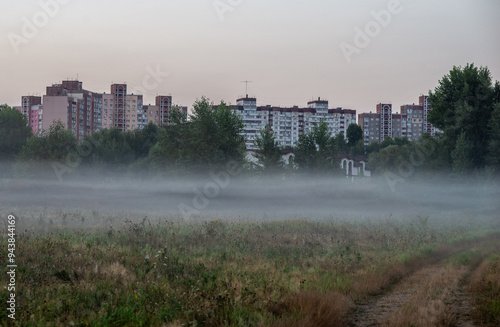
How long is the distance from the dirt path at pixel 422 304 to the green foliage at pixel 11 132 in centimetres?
8174

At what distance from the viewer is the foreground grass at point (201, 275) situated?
9.84 m

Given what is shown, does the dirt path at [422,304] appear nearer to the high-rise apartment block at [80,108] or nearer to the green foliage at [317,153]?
the green foliage at [317,153]

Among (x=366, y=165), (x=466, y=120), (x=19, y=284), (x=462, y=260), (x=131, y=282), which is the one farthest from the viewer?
(x=366, y=165)

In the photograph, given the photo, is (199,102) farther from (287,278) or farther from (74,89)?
(74,89)

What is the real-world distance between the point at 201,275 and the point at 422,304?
564 cm

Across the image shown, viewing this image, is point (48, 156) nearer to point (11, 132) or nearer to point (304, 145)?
point (11, 132)

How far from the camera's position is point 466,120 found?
59719mm

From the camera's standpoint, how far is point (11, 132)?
87562 mm

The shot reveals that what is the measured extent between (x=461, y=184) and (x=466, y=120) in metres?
8.64

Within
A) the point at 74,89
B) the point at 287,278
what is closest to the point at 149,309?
the point at 287,278

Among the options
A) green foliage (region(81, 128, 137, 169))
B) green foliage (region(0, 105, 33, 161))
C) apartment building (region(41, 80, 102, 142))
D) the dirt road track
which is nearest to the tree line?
green foliage (region(81, 128, 137, 169))

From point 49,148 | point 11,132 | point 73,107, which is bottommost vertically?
point 49,148

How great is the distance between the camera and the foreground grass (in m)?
9.84

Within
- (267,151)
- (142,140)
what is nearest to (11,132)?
(142,140)
